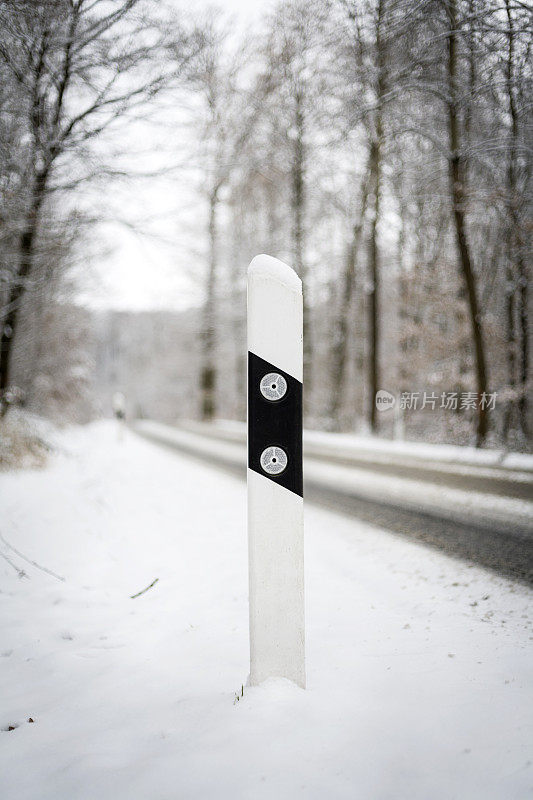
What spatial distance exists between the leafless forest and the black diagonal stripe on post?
396cm

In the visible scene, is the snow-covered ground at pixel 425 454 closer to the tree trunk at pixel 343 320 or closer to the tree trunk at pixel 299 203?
the tree trunk at pixel 343 320

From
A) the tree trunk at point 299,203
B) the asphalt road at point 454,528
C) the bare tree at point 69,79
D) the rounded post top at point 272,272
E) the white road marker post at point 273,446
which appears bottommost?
the asphalt road at point 454,528

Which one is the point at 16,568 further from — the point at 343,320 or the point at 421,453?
the point at 343,320

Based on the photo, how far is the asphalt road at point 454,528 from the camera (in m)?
3.60

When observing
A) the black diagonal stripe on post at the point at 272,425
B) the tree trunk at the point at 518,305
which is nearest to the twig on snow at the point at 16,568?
the black diagonal stripe on post at the point at 272,425

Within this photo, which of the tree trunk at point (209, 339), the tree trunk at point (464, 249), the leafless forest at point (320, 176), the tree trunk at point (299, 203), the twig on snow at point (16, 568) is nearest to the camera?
the twig on snow at point (16, 568)

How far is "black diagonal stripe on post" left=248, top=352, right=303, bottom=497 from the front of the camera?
1.72 meters

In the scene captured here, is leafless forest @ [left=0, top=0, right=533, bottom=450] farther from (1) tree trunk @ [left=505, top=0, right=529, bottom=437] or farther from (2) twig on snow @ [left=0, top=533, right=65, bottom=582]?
(2) twig on snow @ [left=0, top=533, right=65, bottom=582]

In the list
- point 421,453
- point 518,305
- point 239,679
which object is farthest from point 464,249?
point 239,679

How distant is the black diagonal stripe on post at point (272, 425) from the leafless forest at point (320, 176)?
13.0 ft

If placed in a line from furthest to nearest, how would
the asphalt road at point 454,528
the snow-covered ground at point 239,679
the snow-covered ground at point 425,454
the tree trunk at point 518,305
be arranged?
1. the tree trunk at point 518,305
2. the snow-covered ground at point 425,454
3. the asphalt road at point 454,528
4. the snow-covered ground at point 239,679

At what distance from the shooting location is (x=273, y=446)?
1.73m

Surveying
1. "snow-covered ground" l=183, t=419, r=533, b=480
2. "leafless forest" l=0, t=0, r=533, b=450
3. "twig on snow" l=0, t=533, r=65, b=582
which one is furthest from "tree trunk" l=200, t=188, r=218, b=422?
"twig on snow" l=0, t=533, r=65, b=582

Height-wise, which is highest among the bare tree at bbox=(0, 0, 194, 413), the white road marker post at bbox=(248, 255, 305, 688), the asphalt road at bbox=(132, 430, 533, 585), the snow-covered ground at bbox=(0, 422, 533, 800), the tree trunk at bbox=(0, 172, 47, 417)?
the bare tree at bbox=(0, 0, 194, 413)
